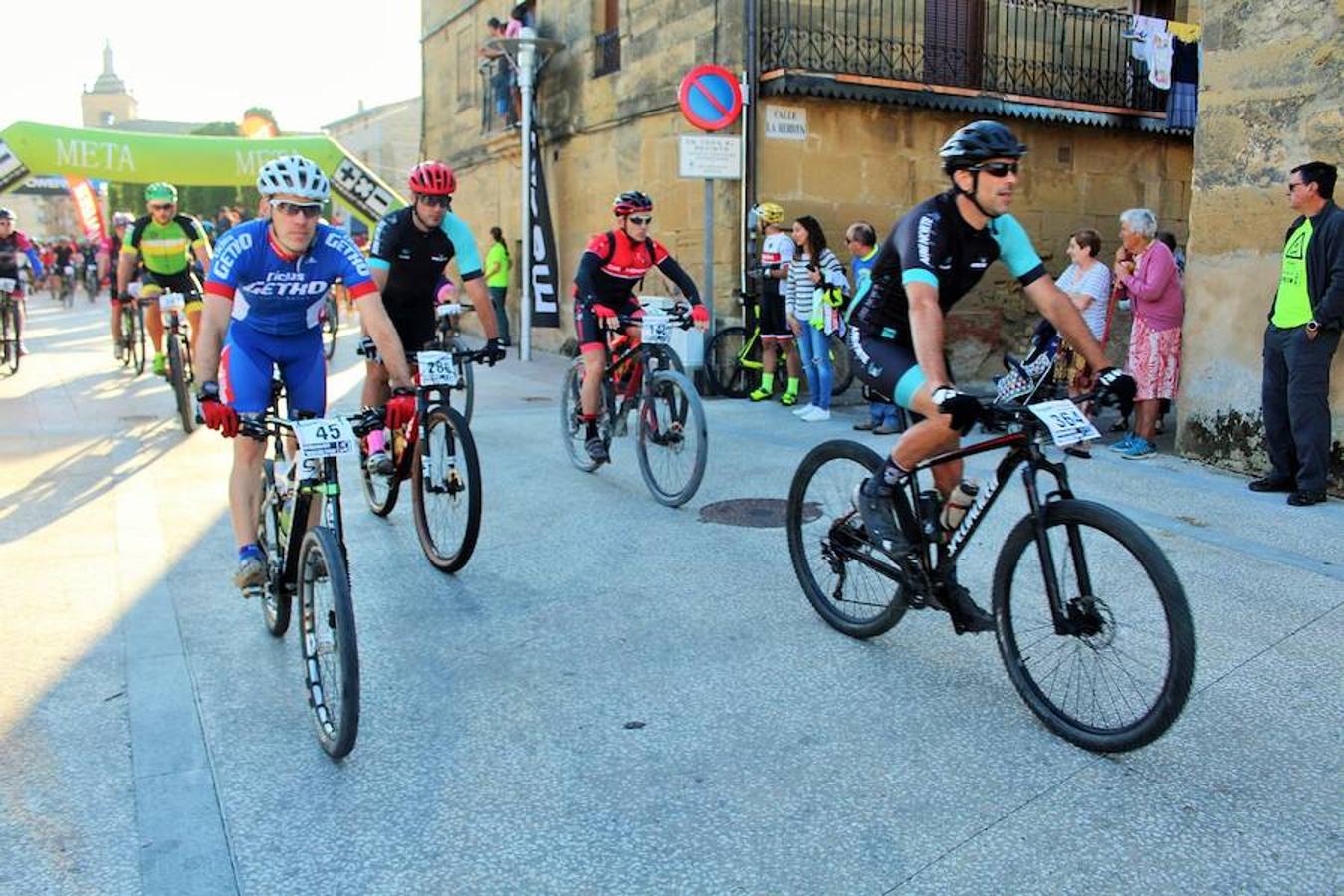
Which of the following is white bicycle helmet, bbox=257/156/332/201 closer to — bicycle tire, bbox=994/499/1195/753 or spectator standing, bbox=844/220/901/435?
bicycle tire, bbox=994/499/1195/753

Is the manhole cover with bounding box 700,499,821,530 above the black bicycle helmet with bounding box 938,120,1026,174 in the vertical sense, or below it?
below

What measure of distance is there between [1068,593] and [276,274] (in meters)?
3.09

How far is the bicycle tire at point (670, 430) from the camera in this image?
6.61m

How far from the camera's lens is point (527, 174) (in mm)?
15789

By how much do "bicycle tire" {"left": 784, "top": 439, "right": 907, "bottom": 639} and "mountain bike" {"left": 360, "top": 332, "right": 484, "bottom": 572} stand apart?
1.49 metres

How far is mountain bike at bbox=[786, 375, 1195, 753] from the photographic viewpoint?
3.20m

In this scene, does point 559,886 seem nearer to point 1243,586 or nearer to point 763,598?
point 763,598

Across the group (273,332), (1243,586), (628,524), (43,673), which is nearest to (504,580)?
(628,524)

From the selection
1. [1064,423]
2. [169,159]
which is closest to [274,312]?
[1064,423]

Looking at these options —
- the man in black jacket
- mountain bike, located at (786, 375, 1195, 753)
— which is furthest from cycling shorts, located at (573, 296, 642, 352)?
the man in black jacket

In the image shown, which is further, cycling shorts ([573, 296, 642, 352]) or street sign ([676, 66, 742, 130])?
street sign ([676, 66, 742, 130])

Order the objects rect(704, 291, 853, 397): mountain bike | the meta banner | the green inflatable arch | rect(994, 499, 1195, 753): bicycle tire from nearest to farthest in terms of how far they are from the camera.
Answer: rect(994, 499, 1195, 753): bicycle tire
rect(704, 291, 853, 397): mountain bike
the green inflatable arch
the meta banner

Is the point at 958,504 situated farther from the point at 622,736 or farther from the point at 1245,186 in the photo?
the point at 1245,186

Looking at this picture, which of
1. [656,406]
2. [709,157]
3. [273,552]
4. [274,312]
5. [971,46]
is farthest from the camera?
[971,46]
